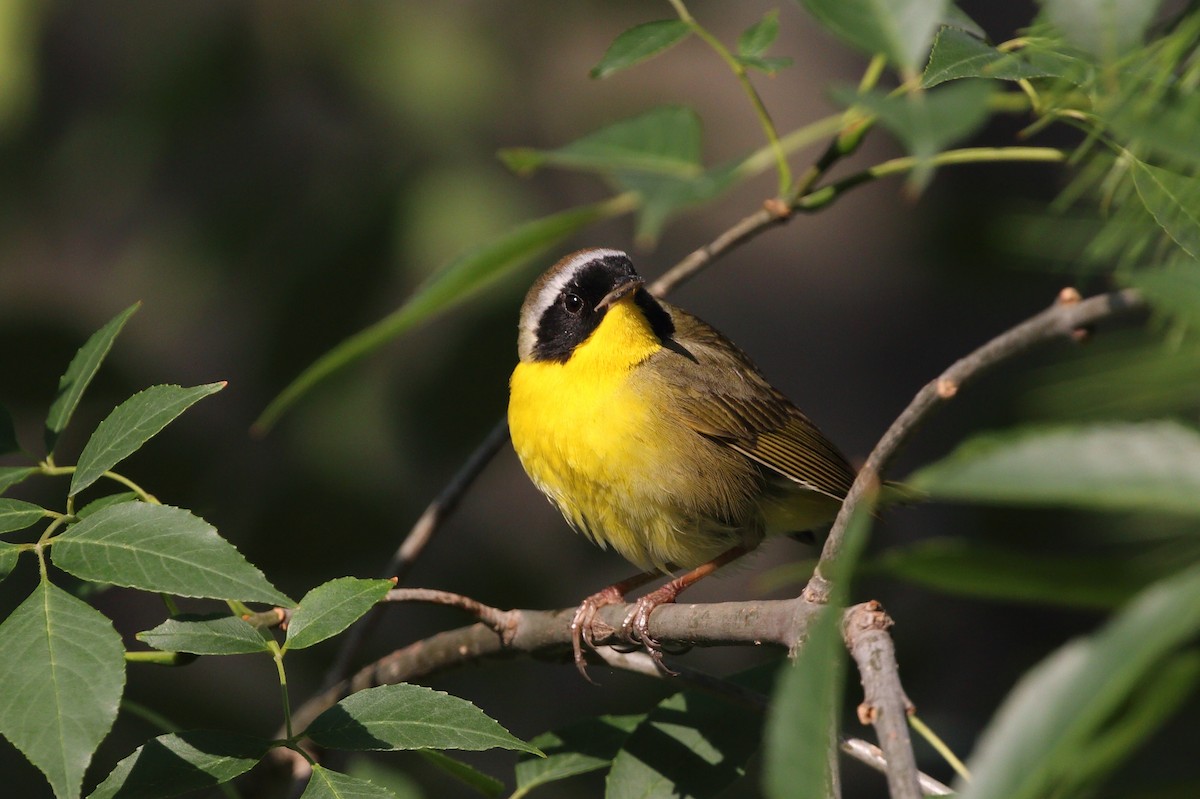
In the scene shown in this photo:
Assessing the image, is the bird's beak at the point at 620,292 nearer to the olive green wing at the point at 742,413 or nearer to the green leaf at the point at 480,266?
the olive green wing at the point at 742,413

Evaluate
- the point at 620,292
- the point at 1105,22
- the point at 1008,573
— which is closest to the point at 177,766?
the point at 1008,573

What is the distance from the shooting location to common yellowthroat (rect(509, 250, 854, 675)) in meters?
2.93

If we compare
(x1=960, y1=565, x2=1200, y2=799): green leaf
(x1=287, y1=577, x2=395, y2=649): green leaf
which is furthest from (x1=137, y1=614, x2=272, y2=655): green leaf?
(x1=960, y1=565, x2=1200, y2=799): green leaf

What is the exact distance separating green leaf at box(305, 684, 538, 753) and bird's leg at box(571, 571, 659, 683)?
2.48 feet

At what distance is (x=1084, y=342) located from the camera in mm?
1144

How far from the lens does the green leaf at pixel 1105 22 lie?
84 cm

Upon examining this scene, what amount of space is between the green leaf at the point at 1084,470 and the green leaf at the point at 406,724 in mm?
907

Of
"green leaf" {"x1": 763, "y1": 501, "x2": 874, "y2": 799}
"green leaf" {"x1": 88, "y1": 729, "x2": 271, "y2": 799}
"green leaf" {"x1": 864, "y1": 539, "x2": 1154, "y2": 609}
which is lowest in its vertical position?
"green leaf" {"x1": 88, "y1": 729, "x2": 271, "y2": 799}

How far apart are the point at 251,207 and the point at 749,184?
2743mm

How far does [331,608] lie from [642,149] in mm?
791

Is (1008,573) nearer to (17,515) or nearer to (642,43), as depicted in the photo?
(642,43)

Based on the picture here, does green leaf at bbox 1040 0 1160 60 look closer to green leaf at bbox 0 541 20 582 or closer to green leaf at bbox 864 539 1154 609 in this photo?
green leaf at bbox 864 539 1154 609

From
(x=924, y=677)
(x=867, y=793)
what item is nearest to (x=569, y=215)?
(x=924, y=677)

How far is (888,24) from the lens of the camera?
88cm
